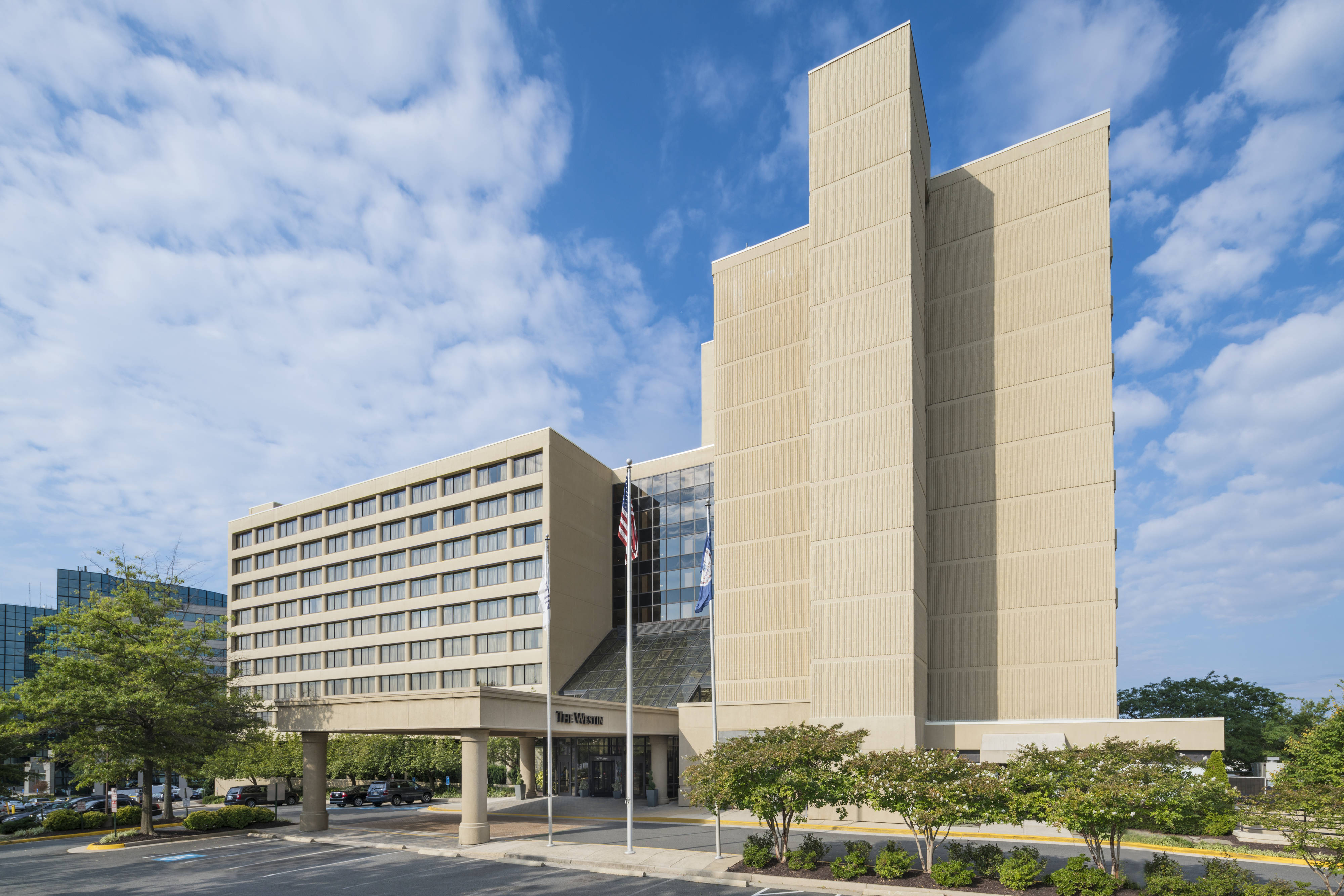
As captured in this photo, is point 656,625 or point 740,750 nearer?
point 740,750

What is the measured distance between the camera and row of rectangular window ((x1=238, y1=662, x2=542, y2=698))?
58781 mm

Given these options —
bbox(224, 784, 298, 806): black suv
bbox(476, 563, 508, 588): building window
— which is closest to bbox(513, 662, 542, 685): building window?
bbox(476, 563, 508, 588): building window

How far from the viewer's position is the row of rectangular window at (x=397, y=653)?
5956 cm

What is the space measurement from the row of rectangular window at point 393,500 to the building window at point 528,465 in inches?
0.9

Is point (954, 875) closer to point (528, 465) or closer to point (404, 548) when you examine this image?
point (528, 465)

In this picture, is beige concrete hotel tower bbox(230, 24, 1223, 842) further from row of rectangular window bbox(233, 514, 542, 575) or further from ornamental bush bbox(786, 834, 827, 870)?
row of rectangular window bbox(233, 514, 542, 575)

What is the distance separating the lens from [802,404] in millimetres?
44812

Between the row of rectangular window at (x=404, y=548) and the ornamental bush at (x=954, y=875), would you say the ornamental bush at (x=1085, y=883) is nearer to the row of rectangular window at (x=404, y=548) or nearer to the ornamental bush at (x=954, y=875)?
the ornamental bush at (x=954, y=875)

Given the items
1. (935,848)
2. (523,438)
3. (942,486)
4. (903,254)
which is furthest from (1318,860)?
(523,438)

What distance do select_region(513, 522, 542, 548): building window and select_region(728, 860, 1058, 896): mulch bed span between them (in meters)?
36.0

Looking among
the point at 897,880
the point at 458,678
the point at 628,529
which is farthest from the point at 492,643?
the point at 897,880

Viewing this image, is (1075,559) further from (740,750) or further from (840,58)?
(840,58)

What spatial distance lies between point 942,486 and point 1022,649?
28.0 feet

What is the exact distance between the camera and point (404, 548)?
67938 mm
